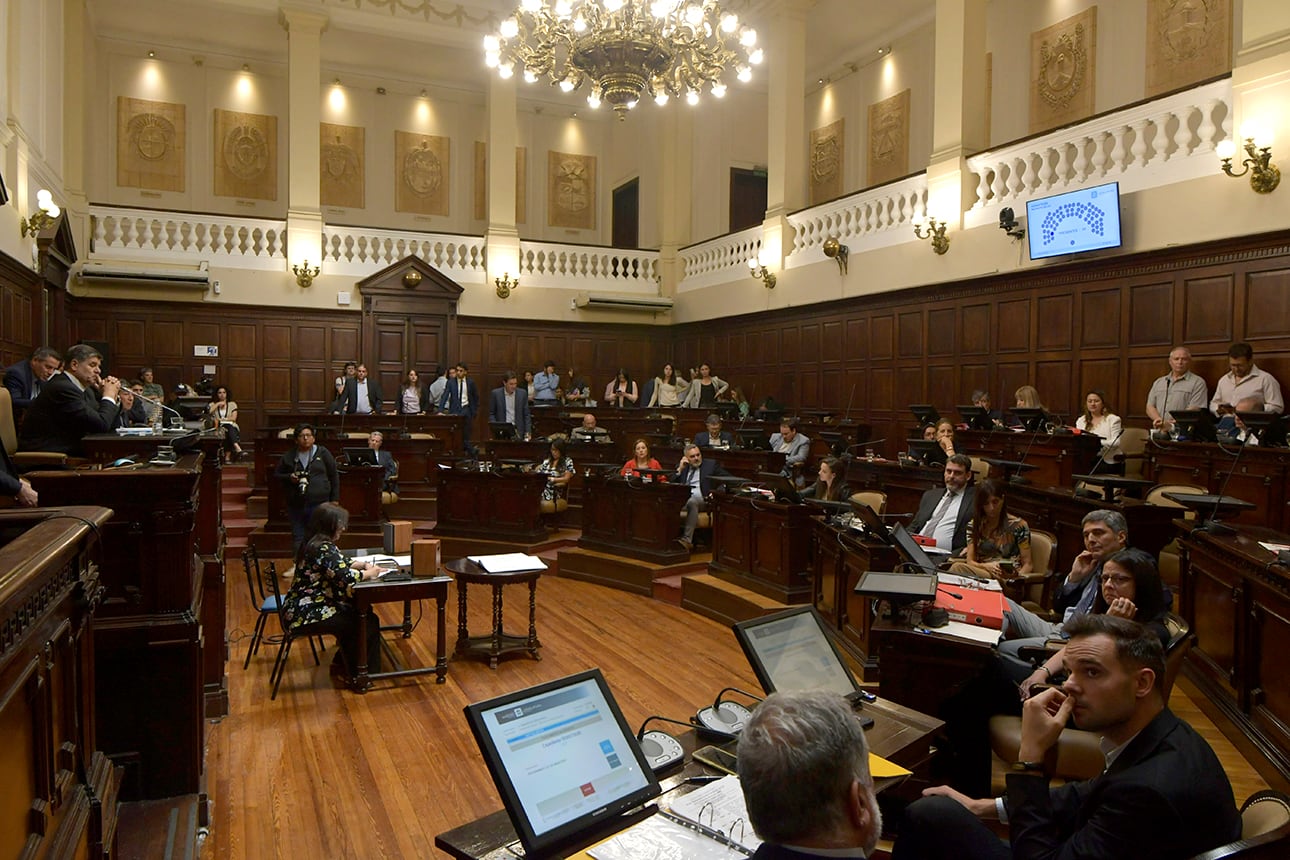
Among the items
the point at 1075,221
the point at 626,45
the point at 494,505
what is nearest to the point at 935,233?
the point at 1075,221

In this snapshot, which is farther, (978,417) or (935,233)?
(935,233)

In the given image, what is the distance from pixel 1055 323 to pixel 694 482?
163 inches

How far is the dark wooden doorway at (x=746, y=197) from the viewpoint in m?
15.4

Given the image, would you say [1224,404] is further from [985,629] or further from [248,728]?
[248,728]

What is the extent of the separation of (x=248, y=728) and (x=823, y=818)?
4.00m

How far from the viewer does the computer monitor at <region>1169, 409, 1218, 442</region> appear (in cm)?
606

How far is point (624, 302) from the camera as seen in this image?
47.6 feet

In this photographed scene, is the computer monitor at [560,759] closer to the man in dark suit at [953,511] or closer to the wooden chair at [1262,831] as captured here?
the wooden chair at [1262,831]

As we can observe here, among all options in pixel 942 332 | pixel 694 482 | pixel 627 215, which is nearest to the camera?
pixel 694 482

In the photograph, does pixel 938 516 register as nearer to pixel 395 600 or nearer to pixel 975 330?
pixel 395 600

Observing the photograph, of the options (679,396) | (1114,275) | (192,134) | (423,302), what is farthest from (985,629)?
(192,134)

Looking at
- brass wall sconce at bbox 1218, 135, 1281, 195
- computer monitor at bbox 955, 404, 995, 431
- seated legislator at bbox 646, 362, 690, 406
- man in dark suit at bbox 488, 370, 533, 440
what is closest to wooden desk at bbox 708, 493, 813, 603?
computer monitor at bbox 955, 404, 995, 431

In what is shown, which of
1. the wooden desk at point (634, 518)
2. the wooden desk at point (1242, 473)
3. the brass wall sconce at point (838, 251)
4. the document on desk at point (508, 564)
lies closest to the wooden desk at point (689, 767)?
the document on desk at point (508, 564)

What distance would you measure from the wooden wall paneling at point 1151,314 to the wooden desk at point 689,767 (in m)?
6.76
